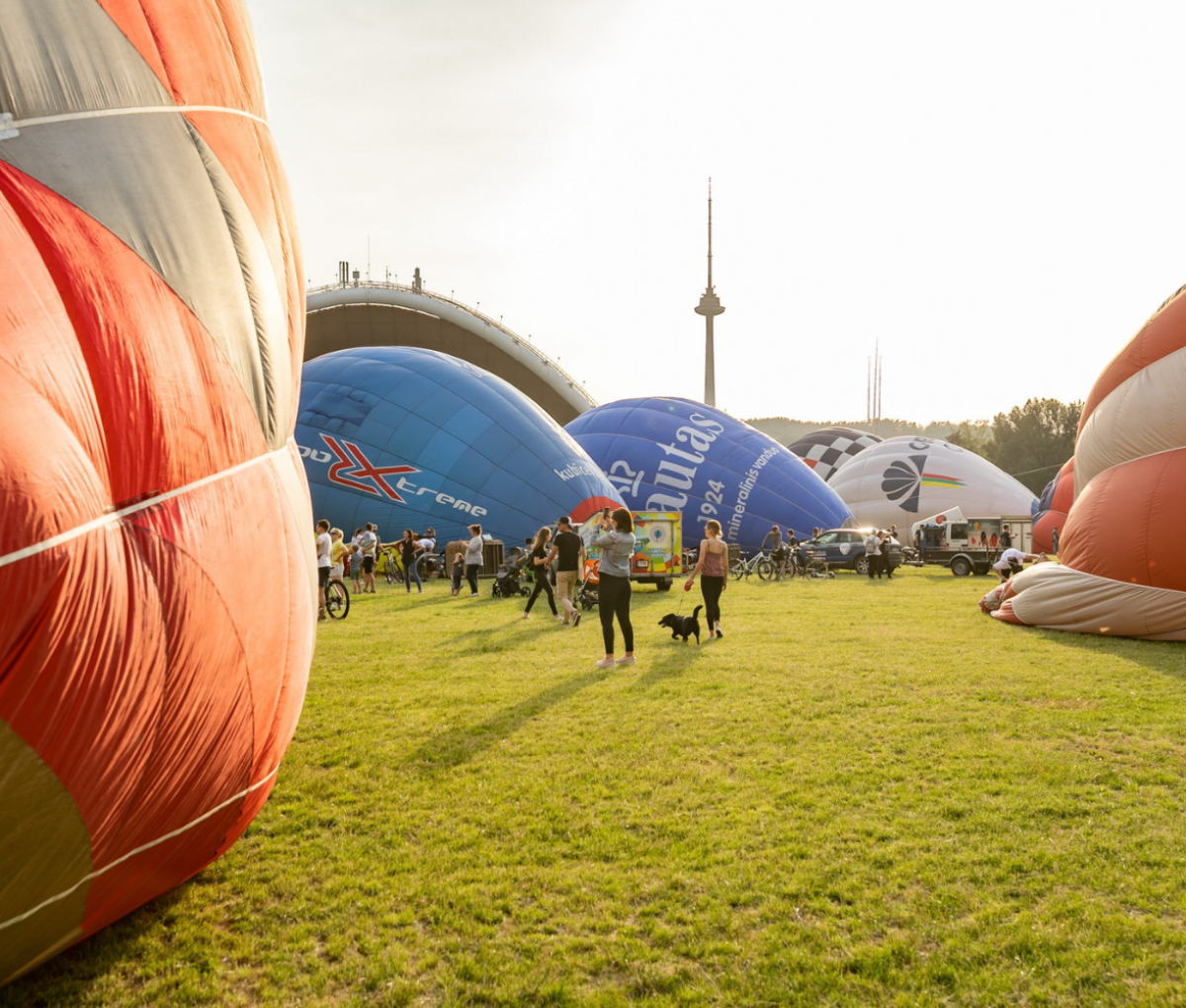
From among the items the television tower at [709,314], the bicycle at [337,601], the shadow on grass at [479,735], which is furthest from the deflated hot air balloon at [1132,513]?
the television tower at [709,314]

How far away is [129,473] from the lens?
3006 mm

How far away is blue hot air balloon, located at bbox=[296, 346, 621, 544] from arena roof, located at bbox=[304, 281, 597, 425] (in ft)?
63.0

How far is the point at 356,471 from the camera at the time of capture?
21.1 meters

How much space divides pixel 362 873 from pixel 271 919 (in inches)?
19.5

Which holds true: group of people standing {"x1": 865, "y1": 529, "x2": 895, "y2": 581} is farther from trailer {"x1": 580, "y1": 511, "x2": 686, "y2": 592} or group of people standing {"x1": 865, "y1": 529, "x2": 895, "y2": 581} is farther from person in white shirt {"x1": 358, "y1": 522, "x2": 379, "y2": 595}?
person in white shirt {"x1": 358, "y1": 522, "x2": 379, "y2": 595}

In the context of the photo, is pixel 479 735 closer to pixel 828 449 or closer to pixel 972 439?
pixel 828 449

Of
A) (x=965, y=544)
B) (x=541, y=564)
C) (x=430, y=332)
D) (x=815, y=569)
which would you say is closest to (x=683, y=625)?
(x=541, y=564)

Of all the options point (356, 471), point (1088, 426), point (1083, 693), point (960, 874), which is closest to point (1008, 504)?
point (1088, 426)

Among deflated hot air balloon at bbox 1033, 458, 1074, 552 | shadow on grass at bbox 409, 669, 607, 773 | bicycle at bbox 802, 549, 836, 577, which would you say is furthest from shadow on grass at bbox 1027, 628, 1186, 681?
deflated hot air balloon at bbox 1033, 458, 1074, 552

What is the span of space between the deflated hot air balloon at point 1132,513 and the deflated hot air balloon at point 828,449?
97.6ft

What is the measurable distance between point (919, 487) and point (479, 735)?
103 feet

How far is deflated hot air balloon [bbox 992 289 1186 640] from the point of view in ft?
34.6

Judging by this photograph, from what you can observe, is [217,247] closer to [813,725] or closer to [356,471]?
[813,725]

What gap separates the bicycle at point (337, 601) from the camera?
1388cm
